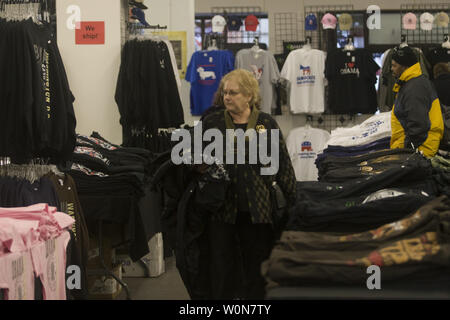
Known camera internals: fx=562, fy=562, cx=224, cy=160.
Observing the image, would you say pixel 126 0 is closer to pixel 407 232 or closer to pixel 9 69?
pixel 9 69

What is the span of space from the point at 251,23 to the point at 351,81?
1.51 metres

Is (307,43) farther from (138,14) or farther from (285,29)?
(138,14)

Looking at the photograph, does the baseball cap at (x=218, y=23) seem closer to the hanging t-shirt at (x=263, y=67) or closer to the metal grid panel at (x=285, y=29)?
the hanging t-shirt at (x=263, y=67)

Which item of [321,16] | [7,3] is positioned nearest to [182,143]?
[7,3]

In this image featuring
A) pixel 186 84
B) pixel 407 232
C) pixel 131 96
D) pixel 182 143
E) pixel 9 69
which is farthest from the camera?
pixel 186 84

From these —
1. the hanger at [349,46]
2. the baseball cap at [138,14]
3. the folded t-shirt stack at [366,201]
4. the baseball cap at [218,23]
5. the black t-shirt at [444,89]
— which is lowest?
the folded t-shirt stack at [366,201]

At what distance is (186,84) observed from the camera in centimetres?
677

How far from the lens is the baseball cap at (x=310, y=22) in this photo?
23.9 feet

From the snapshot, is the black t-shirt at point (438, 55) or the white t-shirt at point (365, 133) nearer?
the white t-shirt at point (365, 133)

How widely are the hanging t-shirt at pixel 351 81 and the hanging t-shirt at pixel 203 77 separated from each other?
1.43 m

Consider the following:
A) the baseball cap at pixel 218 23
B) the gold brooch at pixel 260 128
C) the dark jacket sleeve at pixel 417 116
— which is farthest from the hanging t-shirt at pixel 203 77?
the gold brooch at pixel 260 128

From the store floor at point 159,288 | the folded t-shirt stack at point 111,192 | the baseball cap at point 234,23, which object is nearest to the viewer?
the folded t-shirt stack at point 111,192

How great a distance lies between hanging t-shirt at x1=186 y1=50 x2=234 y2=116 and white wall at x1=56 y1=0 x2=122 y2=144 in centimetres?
135
